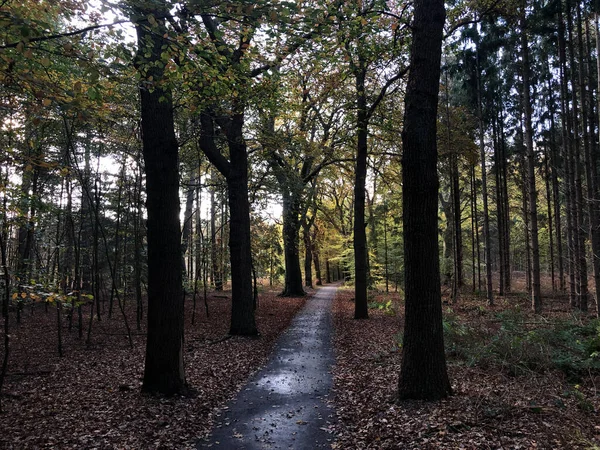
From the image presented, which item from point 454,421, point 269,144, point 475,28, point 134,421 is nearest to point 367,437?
point 454,421

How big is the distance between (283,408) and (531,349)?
4.39m

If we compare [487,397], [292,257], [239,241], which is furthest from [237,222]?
[292,257]

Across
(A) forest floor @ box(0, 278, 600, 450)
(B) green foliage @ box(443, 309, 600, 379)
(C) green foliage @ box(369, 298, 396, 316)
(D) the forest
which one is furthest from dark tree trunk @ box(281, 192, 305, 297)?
(B) green foliage @ box(443, 309, 600, 379)

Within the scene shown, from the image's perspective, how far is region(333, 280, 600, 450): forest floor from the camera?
4156mm

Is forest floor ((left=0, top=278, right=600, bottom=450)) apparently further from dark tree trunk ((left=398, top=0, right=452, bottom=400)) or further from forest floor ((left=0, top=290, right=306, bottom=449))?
dark tree trunk ((left=398, top=0, right=452, bottom=400))

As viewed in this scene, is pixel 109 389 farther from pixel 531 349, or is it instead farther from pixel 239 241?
pixel 531 349

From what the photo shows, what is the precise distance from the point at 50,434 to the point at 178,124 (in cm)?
958

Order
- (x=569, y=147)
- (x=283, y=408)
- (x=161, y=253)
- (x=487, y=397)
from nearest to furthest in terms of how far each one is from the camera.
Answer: (x=487, y=397) < (x=283, y=408) < (x=161, y=253) < (x=569, y=147)

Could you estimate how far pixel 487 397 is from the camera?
5012 millimetres

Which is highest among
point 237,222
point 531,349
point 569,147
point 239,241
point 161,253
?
point 569,147

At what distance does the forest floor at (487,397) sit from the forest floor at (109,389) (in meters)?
2.18

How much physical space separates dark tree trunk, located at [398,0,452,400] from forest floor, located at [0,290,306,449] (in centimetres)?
315

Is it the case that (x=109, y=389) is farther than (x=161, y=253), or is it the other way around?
(x=109, y=389)

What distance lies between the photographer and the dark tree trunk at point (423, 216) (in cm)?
545
